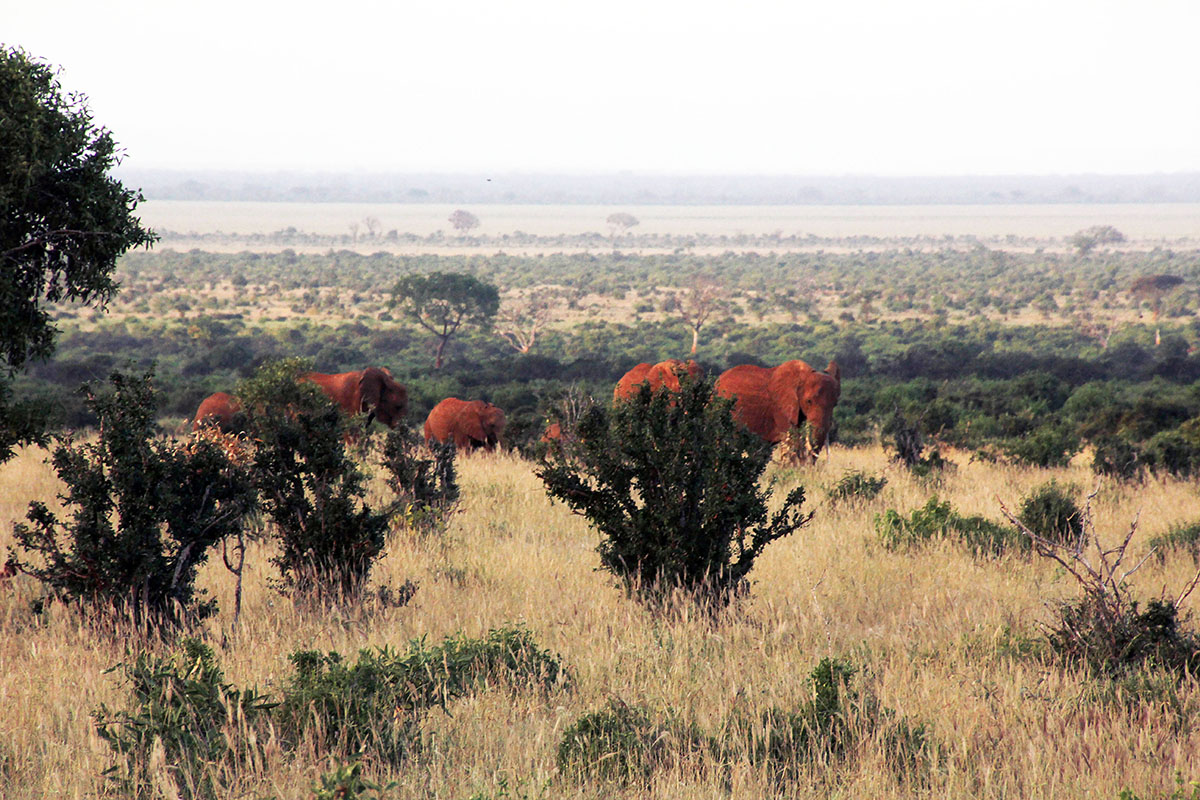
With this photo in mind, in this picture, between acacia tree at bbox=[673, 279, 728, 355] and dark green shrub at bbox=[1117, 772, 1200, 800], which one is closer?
dark green shrub at bbox=[1117, 772, 1200, 800]

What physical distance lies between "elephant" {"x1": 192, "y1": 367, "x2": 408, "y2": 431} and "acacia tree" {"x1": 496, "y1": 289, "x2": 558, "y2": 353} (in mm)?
28410

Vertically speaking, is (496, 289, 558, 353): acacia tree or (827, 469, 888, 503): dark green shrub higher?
(827, 469, 888, 503): dark green shrub

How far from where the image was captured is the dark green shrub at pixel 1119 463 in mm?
13844

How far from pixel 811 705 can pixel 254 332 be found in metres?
49.9

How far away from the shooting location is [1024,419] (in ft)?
69.5

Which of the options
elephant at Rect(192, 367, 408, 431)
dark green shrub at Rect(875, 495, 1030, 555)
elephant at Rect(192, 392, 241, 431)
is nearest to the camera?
dark green shrub at Rect(875, 495, 1030, 555)

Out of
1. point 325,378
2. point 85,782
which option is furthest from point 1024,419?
point 85,782

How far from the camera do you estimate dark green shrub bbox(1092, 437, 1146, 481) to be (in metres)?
13.8

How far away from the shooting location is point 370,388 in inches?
724

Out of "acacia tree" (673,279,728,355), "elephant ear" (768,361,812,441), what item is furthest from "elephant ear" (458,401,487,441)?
"acacia tree" (673,279,728,355)

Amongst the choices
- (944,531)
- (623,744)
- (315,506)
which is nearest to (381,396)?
(315,506)

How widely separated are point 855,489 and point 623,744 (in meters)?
8.06

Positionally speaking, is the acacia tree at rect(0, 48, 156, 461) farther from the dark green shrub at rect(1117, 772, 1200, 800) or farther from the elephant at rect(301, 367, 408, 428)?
the elephant at rect(301, 367, 408, 428)

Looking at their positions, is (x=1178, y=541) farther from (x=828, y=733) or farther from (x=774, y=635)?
(x=828, y=733)
